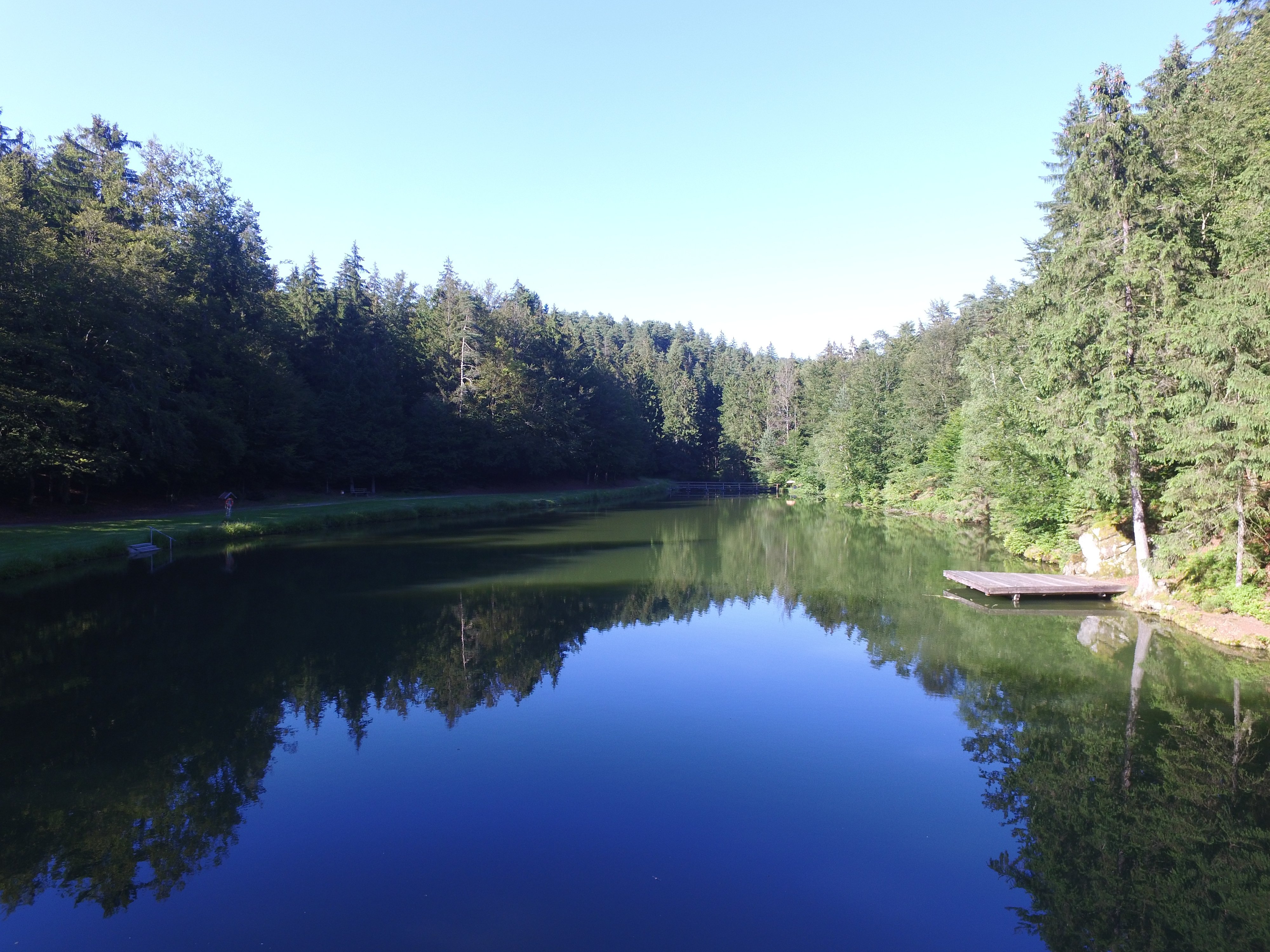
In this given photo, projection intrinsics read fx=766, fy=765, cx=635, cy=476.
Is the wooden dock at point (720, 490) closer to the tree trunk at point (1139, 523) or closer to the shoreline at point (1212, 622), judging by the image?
the tree trunk at point (1139, 523)

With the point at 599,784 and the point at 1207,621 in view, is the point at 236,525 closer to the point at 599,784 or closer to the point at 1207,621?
the point at 599,784

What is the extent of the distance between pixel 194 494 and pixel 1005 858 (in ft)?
131

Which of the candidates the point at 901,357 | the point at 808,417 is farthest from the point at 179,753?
the point at 808,417

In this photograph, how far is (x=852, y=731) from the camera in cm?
1060

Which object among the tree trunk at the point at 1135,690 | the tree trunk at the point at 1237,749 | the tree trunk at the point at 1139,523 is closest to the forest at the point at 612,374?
the tree trunk at the point at 1139,523

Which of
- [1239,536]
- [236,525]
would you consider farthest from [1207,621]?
[236,525]

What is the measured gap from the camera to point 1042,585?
19109 mm

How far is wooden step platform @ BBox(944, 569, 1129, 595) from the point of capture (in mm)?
18906

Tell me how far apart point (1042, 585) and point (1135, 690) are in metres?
7.39

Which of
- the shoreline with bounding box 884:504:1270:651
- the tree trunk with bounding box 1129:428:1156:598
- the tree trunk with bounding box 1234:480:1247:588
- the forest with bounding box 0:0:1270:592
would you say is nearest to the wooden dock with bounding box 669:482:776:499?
the forest with bounding box 0:0:1270:592

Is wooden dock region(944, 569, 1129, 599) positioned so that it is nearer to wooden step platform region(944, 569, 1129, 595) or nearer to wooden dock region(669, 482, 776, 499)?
wooden step platform region(944, 569, 1129, 595)

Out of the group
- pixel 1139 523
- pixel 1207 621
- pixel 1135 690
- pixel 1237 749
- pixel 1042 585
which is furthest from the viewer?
pixel 1042 585

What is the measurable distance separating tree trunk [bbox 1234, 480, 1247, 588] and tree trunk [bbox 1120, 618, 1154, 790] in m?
1.87

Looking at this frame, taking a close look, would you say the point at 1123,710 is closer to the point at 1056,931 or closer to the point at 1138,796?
the point at 1138,796
